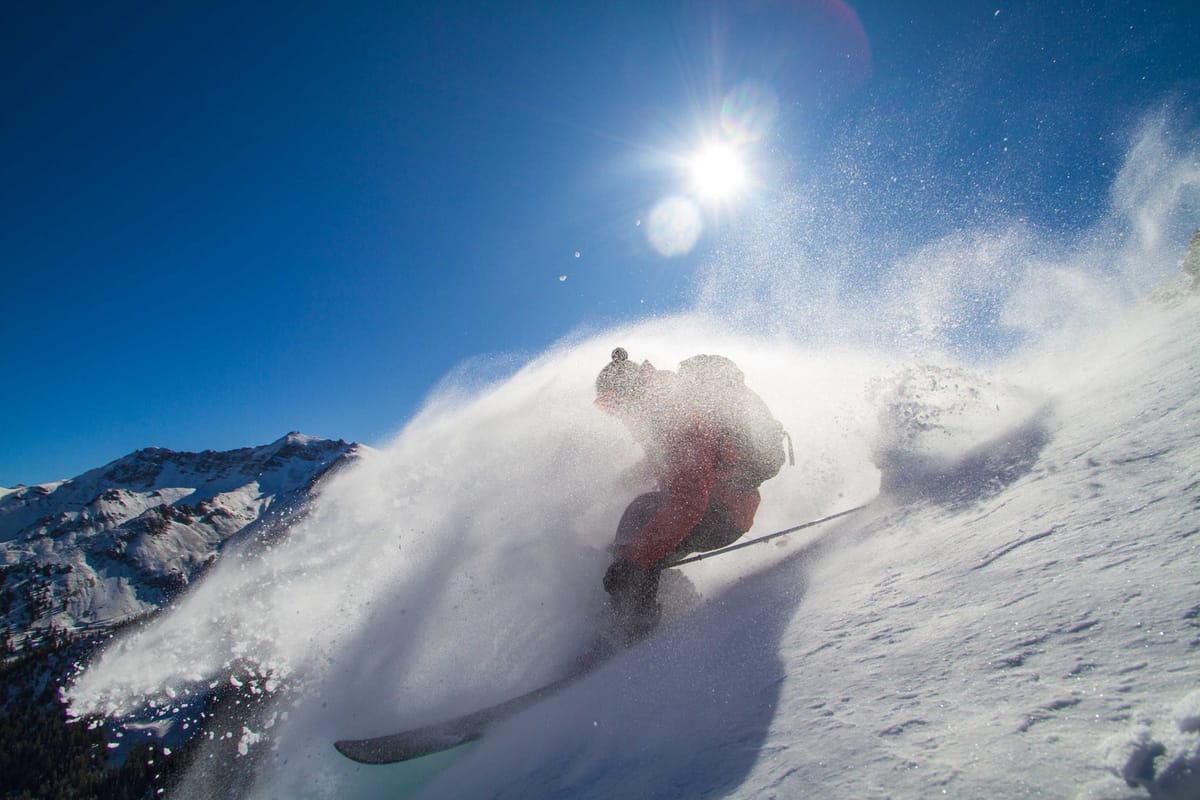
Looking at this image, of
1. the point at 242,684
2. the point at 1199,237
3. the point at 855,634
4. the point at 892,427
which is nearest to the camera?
the point at 855,634

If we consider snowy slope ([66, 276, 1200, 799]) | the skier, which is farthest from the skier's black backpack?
snowy slope ([66, 276, 1200, 799])

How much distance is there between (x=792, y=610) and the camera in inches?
175

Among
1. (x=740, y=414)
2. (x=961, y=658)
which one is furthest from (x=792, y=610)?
(x=740, y=414)

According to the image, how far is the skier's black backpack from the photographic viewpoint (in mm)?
Result: 7293

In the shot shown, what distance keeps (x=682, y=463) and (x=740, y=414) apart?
1293 millimetres

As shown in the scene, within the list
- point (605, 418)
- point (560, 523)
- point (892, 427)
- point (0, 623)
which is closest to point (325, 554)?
point (560, 523)

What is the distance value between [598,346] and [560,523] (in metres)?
7.05

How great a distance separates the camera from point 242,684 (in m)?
7.41

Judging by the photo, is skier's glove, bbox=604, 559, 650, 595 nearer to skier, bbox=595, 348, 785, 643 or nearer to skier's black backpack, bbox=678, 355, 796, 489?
skier, bbox=595, 348, 785, 643

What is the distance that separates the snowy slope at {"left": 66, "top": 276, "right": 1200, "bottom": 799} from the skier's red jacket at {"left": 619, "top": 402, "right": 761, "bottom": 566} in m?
0.86

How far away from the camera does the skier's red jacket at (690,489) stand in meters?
6.59

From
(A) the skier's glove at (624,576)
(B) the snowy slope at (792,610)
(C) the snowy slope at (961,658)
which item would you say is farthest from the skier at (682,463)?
(C) the snowy slope at (961,658)

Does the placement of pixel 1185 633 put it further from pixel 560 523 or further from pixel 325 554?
pixel 325 554

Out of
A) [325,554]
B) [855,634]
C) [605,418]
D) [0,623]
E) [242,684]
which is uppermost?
[0,623]
